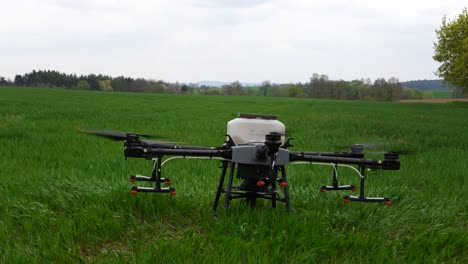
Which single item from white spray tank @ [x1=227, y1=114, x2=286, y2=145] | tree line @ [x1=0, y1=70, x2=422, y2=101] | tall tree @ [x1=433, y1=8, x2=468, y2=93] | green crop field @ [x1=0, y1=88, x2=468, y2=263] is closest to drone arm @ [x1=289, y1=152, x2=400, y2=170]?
white spray tank @ [x1=227, y1=114, x2=286, y2=145]

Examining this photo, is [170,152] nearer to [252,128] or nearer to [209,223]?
[252,128]

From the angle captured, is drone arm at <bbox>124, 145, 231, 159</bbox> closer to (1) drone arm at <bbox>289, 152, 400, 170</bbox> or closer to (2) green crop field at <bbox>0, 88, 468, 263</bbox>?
(2) green crop field at <bbox>0, 88, 468, 263</bbox>

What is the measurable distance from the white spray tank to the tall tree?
3833cm

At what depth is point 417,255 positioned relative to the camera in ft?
11.0

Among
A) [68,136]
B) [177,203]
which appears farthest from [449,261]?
[68,136]

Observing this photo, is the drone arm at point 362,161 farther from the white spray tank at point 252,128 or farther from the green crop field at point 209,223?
the green crop field at point 209,223

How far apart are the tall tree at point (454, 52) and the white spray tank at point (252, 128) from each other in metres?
38.3

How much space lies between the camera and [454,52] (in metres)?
39.5

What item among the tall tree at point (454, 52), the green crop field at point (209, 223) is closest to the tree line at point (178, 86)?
the tall tree at point (454, 52)

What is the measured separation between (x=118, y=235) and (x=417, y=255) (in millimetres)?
2377

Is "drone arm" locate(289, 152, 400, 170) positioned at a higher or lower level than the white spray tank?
lower

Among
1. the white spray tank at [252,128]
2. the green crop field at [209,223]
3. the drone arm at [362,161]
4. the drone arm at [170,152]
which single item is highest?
the white spray tank at [252,128]

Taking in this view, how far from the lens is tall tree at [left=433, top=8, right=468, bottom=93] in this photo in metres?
37.7

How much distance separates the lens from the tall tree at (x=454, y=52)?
37.7 m
